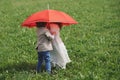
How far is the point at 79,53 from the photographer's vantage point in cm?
1379

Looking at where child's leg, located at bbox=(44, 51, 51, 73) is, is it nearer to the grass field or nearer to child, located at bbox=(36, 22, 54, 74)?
child, located at bbox=(36, 22, 54, 74)

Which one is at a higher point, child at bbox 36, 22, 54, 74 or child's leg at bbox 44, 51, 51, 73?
child at bbox 36, 22, 54, 74

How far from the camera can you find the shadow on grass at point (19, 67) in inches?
464

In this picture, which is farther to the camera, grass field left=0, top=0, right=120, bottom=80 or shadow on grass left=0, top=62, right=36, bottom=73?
shadow on grass left=0, top=62, right=36, bottom=73

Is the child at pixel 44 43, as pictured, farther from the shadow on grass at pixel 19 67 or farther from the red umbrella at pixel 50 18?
the shadow on grass at pixel 19 67

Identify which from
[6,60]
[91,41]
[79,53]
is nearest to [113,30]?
[91,41]

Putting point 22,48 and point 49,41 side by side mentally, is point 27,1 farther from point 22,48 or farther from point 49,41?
point 49,41

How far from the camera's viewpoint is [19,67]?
12180 mm

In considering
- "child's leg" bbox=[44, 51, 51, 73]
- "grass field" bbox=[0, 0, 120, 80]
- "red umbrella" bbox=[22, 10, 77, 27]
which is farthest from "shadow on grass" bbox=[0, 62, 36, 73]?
"red umbrella" bbox=[22, 10, 77, 27]

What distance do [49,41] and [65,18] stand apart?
78 cm

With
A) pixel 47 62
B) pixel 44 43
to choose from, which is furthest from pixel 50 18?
pixel 47 62

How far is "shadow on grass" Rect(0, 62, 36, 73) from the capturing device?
1179cm

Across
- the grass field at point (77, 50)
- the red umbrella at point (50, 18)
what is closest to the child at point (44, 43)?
the red umbrella at point (50, 18)

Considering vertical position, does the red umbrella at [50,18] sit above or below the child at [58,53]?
above
